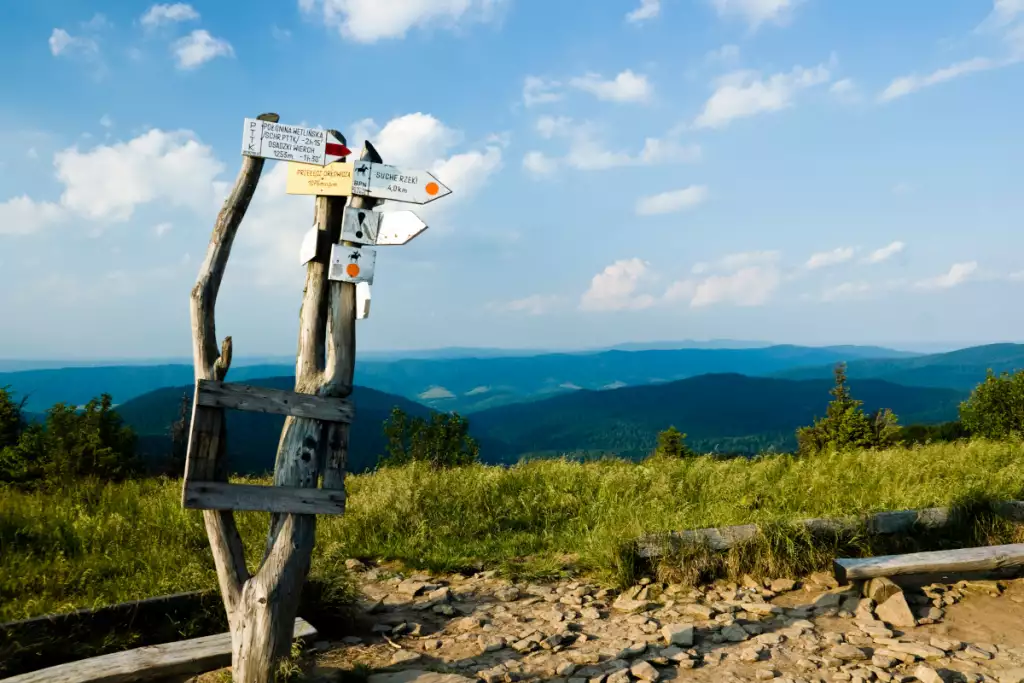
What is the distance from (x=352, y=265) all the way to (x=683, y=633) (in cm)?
362

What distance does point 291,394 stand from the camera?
4.27m

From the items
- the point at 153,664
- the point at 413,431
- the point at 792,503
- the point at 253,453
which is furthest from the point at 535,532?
the point at 253,453

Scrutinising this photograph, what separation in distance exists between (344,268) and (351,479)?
7.42 metres

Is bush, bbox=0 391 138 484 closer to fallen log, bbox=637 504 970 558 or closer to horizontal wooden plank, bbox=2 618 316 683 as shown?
horizontal wooden plank, bbox=2 618 316 683

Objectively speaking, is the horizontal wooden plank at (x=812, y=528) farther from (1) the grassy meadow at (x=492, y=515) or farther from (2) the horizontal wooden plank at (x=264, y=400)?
(2) the horizontal wooden plank at (x=264, y=400)

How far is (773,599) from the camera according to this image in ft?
20.4

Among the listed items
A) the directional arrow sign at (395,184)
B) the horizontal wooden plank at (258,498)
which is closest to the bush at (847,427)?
the directional arrow sign at (395,184)

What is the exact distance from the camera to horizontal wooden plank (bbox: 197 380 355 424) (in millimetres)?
4148

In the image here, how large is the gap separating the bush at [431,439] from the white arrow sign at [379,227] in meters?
12.5

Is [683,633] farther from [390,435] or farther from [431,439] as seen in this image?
[431,439]

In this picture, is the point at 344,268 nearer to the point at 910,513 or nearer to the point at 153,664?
the point at 153,664

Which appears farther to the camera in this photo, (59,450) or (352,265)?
(59,450)

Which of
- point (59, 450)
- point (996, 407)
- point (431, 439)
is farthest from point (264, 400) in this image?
point (996, 407)

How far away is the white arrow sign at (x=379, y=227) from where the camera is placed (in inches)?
178
